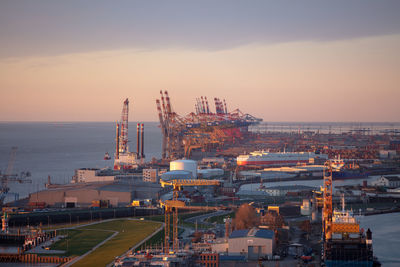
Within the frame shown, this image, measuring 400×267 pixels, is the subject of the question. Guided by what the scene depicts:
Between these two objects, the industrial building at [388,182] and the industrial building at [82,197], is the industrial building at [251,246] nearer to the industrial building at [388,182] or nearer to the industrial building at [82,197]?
the industrial building at [82,197]

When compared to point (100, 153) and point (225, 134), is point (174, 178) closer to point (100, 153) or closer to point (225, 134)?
point (100, 153)

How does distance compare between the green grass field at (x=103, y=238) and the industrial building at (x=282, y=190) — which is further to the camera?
the industrial building at (x=282, y=190)

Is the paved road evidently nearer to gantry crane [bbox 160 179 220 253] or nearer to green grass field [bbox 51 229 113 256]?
gantry crane [bbox 160 179 220 253]

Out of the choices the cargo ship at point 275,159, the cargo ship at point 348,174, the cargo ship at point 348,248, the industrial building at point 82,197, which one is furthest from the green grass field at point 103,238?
the cargo ship at point 275,159

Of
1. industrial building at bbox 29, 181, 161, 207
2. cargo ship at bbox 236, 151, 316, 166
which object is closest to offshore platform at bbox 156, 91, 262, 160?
cargo ship at bbox 236, 151, 316, 166

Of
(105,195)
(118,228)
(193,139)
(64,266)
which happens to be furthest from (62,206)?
(193,139)

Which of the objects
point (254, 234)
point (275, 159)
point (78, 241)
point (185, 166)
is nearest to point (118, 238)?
point (78, 241)

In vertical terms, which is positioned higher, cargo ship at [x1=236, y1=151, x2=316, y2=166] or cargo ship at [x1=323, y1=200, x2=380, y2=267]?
cargo ship at [x1=236, y1=151, x2=316, y2=166]

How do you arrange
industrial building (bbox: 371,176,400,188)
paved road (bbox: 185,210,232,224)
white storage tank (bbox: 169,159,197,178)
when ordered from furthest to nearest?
white storage tank (bbox: 169,159,197,178)
industrial building (bbox: 371,176,400,188)
paved road (bbox: 185,210,232,224)

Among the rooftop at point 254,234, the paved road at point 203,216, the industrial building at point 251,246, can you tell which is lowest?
the paved road at point 203,216
